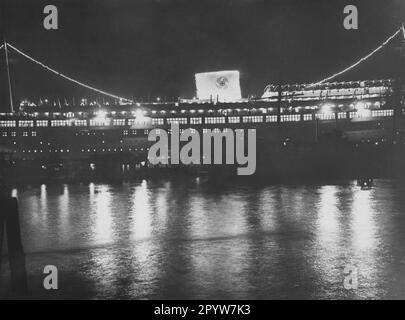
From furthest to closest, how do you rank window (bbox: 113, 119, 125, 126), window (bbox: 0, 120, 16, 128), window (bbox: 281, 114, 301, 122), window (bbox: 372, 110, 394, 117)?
window (bbox: 113, 119, 125, 126) < window (bbox: 0, 120, 16, 128) < window (bbox: 281, 114, 301, 122) < window (bbox: 372, 110, 394, 117)

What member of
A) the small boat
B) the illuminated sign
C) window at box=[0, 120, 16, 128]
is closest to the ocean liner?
window at box=[0, 120, 16, 128]

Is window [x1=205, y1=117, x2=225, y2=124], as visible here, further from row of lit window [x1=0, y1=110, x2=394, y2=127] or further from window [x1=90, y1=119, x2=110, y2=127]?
window [x1=90, y1=119, x2=110, y2=127]

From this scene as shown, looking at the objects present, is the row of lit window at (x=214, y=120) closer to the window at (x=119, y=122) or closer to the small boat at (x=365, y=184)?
the window at (x=119, y=122)

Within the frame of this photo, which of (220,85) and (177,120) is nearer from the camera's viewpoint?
(177,120)

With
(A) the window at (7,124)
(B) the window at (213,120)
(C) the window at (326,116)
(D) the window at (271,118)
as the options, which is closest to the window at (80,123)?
(A) the window at (7,124)

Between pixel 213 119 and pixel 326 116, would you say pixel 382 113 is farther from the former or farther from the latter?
pixel 213 119

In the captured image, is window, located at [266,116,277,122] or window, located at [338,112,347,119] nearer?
window, located at [338,112,347,119]

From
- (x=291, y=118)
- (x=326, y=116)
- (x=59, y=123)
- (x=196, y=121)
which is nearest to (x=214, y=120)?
(x=196, y=121)
